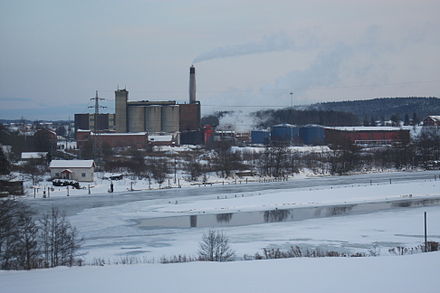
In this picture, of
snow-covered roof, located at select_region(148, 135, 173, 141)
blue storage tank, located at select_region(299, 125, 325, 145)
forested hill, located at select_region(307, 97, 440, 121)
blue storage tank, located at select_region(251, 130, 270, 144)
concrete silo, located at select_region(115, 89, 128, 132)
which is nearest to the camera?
snow-covered roof, located at select_region(148, 135, 173, 141)

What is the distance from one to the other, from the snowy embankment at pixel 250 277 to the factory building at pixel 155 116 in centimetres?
3709

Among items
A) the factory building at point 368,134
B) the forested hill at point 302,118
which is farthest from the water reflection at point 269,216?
the forested hill at point 302,118

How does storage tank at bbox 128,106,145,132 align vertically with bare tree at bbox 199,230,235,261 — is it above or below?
above

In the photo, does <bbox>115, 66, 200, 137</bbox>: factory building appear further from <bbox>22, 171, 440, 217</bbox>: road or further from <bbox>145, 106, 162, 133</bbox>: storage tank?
<bbox>22, 171, 440, 217</bbox>: road

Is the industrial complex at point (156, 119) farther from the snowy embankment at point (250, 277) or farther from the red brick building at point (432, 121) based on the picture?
the snowy embankment at point (250, 277)

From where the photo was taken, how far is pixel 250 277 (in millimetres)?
5488

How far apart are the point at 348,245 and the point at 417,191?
10577mm

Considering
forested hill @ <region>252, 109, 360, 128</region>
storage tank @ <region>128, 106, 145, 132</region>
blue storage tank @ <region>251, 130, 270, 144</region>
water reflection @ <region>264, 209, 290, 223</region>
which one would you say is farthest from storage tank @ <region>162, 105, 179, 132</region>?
water reflection @ <region>264, 209, 290, 223</region>

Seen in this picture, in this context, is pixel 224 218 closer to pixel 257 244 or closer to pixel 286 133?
pixel 257 244

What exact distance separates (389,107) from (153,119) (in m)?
74.7

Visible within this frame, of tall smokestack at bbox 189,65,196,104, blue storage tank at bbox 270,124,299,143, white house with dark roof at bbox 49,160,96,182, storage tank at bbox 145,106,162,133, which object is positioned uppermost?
tall smokestack at bbox 189,65,196,104

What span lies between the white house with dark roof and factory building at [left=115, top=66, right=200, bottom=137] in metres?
20.4

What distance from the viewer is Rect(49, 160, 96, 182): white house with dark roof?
2200 centimetres

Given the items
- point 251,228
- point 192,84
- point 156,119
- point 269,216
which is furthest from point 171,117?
point 251,228
